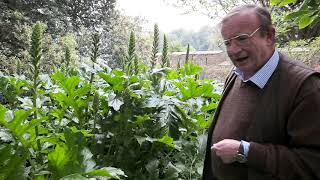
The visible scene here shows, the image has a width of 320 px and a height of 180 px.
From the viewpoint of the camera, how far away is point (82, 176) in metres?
1.84

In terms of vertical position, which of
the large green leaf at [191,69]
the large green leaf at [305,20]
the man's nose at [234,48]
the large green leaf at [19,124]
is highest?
the large green leaf at [305,20]

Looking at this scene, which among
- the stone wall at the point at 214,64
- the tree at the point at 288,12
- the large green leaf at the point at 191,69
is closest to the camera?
the tree at the point at 288,12

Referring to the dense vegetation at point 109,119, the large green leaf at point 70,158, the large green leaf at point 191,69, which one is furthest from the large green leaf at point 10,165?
the large green leaf at point 191,69

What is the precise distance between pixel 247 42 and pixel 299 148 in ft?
2.11

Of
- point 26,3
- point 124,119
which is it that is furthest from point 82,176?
point 26,3

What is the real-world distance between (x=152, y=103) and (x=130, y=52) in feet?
1.26

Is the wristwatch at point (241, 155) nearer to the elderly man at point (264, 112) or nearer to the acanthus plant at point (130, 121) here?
the elderly man at point (264, 112)

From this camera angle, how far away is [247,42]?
2227 mm

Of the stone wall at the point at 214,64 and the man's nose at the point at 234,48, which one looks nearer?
the man's nose at the point at 234,48

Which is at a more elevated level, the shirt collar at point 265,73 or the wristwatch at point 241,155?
the shirt collar at point 265,73

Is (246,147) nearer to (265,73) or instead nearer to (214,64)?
(265,73)

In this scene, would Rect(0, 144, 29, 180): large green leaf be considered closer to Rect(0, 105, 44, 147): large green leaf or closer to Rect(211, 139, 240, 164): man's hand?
Rect(0, 105, 44, 147): large green leaf

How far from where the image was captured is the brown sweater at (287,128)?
1.94 meters

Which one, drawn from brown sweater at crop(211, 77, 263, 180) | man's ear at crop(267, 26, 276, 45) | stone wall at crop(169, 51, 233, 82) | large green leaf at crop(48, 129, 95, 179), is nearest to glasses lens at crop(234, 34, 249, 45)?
man's ear at crop(267, 26, 276, 45)
